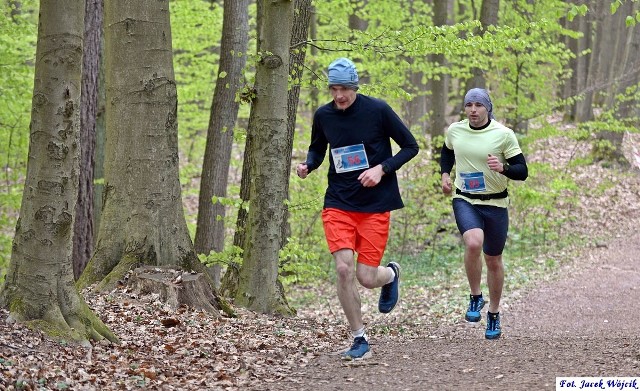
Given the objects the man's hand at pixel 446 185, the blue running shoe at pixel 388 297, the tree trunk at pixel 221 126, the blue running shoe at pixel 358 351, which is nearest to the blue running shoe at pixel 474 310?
the blue running shoe at pixel 388 297

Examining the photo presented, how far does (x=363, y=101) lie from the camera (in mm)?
6949

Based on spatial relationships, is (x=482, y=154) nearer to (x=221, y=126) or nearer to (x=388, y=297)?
(x=388, y=297)

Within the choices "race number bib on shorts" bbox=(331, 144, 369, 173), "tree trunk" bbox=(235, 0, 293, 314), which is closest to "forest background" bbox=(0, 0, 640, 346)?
"tree trunk" bbox=(235, 0, 293, 314)

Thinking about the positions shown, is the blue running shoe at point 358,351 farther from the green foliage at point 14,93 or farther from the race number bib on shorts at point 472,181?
the green foliage at point 14,93

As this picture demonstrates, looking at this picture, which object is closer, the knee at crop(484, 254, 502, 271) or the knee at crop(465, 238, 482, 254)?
the knee at crop(465, 238, 482, 254)

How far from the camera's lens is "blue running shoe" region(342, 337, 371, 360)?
22.7 feet

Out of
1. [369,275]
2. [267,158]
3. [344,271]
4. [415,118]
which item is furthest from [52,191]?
[415,118]

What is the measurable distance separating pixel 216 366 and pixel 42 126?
218 centimetres

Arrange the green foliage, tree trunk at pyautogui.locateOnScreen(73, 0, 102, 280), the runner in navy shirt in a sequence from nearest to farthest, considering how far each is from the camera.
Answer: the runner in navy shirt, tree trunk at pyautogui.locateOnScreen(73, 0, 102, 280), the green foliage

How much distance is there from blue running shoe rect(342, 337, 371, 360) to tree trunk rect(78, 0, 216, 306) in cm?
214

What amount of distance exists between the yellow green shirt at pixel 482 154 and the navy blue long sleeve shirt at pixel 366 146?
1182mm

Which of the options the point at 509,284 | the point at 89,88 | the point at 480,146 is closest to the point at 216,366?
the point at 480,146

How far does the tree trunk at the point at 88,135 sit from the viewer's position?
39.0 feet

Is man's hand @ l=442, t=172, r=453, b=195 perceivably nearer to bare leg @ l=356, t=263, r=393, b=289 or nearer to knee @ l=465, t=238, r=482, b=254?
knee @ l=465, t=238, r=482, b=254
